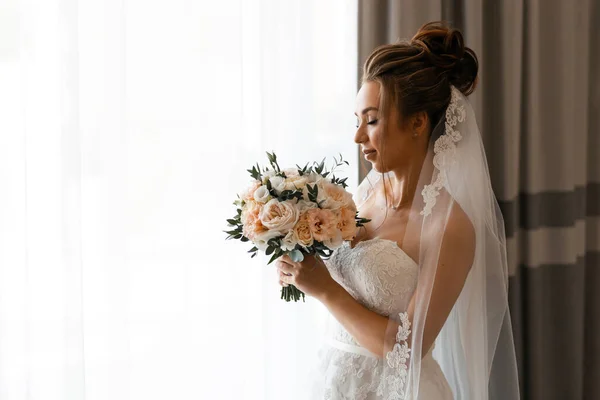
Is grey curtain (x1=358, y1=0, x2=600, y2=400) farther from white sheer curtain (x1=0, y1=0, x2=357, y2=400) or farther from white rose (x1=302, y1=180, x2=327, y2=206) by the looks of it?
white rose (x1=302, y1=180, x2=327, y2=206)

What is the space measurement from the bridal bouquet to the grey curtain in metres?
1.01

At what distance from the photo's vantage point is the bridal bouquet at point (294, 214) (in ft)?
5.53

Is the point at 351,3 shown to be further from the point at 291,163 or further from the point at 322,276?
the point at 322,276

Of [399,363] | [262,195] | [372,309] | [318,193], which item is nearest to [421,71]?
[318,193]

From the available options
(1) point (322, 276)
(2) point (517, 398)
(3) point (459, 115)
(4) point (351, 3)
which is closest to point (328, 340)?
(1) point (322, 276)

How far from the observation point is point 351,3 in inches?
95.1

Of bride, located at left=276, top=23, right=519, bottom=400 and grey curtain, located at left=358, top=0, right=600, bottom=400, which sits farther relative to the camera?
grey curtain, located at left=358, top=0, right=600, bottom=400

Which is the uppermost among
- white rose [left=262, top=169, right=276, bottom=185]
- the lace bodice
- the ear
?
the ear

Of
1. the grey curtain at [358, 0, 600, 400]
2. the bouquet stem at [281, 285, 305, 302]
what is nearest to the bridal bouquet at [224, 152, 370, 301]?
the bouquet stem at [281, 285, 305, 302]

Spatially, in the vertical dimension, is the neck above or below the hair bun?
below

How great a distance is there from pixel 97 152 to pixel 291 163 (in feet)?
Result: 2.13

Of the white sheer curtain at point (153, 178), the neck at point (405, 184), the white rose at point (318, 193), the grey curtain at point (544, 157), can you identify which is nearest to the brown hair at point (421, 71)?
the neck at point (405, 184)

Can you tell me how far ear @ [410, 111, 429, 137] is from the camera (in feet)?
6.12

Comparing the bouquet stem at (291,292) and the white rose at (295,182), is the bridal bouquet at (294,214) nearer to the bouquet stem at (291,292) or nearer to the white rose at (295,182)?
the white rose at (295,182)
